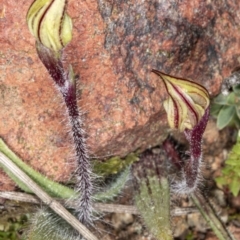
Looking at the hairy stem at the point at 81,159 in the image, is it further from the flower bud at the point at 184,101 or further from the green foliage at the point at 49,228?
the flower bud at the point at 184,101

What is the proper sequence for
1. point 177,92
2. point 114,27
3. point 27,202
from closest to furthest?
point 177,92 < point 114,27 < point 27,202

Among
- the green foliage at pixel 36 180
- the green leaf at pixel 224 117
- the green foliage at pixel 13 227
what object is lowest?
the green leaf at pixel 224 117

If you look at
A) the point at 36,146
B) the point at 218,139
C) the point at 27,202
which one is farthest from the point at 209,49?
the point at 27,202

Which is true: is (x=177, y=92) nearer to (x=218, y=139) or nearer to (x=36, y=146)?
(x=36, y=146)

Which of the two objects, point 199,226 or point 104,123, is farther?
point 199,226

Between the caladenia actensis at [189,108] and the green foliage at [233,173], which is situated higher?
the caladenia actensis at [189,108]

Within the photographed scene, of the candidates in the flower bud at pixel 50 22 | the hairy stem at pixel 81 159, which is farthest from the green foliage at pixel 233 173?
the flower bud at pixel 50 22
